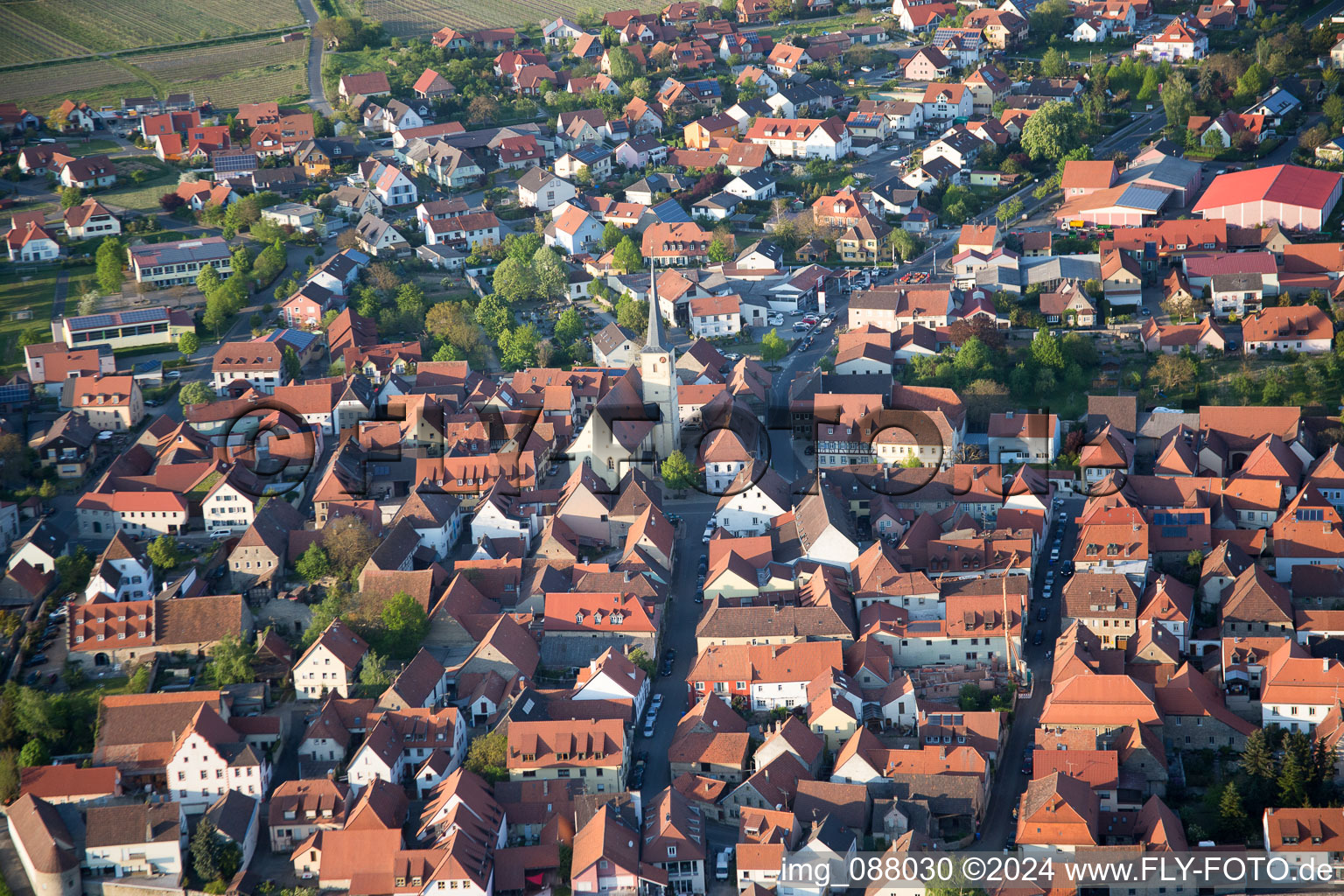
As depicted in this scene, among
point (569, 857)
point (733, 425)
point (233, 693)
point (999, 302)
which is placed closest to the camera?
point (569, 857)

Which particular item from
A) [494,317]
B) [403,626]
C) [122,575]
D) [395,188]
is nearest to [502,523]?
[403,626]

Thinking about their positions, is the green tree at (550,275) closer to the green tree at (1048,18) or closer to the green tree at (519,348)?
the green tree at (519,348)

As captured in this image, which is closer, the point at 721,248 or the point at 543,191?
the point at 721,248

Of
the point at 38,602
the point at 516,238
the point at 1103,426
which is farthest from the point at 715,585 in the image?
the point at 516,238

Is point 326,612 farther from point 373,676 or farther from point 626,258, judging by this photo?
point 626,258

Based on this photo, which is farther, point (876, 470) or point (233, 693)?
point (876, 470)

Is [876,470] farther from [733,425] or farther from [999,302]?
[999,302]

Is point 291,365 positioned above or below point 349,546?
above

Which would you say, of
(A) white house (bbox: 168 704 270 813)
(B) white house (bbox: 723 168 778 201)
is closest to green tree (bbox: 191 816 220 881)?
(A) white house (bbox: 168 704 270 813)
